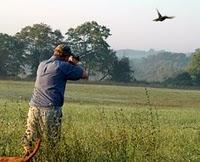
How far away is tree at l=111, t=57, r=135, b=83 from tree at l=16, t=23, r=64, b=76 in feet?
30.7

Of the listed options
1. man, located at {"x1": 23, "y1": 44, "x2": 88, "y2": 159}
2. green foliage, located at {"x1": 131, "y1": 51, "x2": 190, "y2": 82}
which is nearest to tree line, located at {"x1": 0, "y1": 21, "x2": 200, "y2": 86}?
green foliage, located at {"x1": 131, "y1": 51, "x2": 190, "y2": 82}

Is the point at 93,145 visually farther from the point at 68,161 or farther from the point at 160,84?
the point at 160,84

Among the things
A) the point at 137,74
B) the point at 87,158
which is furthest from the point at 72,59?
the point at 137,74

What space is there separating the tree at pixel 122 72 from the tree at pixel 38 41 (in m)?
9.35

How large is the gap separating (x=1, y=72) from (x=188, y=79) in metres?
27.8

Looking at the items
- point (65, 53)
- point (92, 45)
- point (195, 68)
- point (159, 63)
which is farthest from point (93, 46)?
point (65, 53)

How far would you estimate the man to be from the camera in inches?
311

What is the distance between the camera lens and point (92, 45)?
86.1 metres

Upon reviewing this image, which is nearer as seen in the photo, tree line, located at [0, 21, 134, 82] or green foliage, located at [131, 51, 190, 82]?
tree line, located at [0, 21, 134, 82]

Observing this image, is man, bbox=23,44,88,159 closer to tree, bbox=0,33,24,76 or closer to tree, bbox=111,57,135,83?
tree, bbox=0,33,24,76

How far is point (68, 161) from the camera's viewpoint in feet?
24.8

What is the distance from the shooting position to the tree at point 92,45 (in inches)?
3292

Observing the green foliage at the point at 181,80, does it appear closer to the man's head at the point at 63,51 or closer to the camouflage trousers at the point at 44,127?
the man's head at the point at 63,51

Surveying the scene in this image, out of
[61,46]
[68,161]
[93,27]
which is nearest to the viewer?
[68,161]
